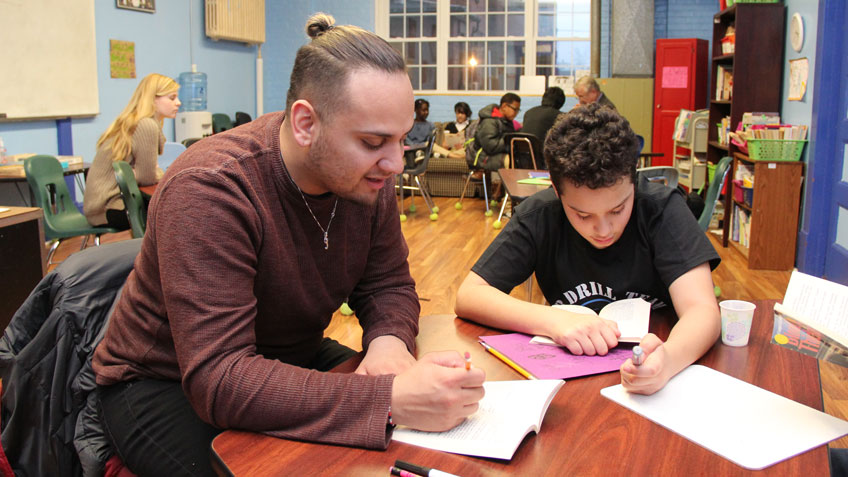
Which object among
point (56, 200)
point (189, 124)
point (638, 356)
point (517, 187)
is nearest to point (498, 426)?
point (638, 356)

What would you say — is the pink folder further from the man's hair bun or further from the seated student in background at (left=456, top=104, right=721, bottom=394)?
the man's hair bun

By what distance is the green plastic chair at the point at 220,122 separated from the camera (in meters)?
8.62

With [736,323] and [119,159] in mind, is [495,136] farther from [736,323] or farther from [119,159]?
[736,323]

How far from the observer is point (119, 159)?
4.28 metres

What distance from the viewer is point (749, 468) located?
0.93 m

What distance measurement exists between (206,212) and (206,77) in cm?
812

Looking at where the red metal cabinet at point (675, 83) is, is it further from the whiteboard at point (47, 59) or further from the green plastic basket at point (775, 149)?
the whiteboard at point (47, 59)

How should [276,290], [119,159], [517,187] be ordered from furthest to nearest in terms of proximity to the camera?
1. [119,159]
2. [517,187]
3. [276,290]

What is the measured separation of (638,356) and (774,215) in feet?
14.5

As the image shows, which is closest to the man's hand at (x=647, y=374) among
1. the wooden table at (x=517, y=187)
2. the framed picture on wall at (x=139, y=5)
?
the wooden table at (x=517, y=187)

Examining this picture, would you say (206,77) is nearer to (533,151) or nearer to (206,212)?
(533,151)

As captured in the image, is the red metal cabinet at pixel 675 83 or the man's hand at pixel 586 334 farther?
the red metal cabinet at pixel 675 83

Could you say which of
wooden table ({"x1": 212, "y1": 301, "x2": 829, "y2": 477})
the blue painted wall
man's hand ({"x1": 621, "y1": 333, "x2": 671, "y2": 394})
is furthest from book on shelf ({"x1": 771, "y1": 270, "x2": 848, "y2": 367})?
the blue painted wall

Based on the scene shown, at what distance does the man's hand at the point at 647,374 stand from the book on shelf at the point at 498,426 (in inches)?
4.0
